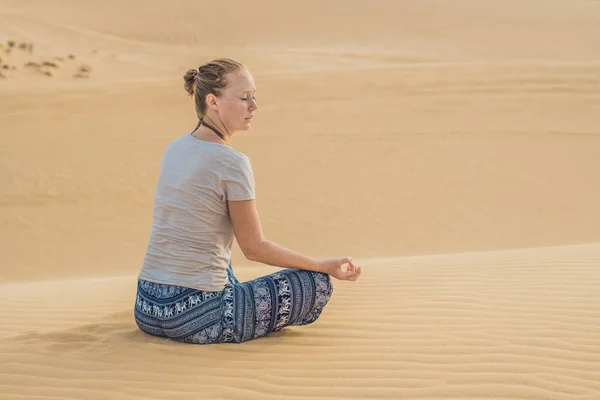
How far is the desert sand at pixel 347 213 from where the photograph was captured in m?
4.09

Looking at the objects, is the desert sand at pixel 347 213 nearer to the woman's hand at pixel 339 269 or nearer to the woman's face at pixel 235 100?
the woman's hand at pixel 339 269

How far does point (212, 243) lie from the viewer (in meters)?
4.19

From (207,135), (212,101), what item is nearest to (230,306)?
(207,135)

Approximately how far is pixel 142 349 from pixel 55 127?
11.1 meters

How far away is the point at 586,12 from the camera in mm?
34750

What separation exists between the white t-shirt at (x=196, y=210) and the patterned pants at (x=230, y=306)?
8 cm

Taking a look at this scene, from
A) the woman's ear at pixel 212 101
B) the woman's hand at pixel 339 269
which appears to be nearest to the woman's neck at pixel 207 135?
the woman's ear at pixel 212 101

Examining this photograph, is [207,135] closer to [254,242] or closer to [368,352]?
[254,242]

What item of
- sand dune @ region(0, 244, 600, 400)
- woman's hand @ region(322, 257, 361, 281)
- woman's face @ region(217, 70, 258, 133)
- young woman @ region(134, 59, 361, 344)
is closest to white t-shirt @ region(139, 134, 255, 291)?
young woman @ region(134, 59, 361, 344)

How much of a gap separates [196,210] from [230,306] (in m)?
0.54

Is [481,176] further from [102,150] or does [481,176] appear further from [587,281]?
[587,281]

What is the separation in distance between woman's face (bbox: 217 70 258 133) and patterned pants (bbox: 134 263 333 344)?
2.71ft

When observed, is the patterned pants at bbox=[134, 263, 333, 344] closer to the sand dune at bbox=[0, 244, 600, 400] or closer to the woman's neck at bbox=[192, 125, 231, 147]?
the sand dune at bbox=[0, 244, 600, 400]

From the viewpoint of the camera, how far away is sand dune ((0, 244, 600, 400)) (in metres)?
3.87
